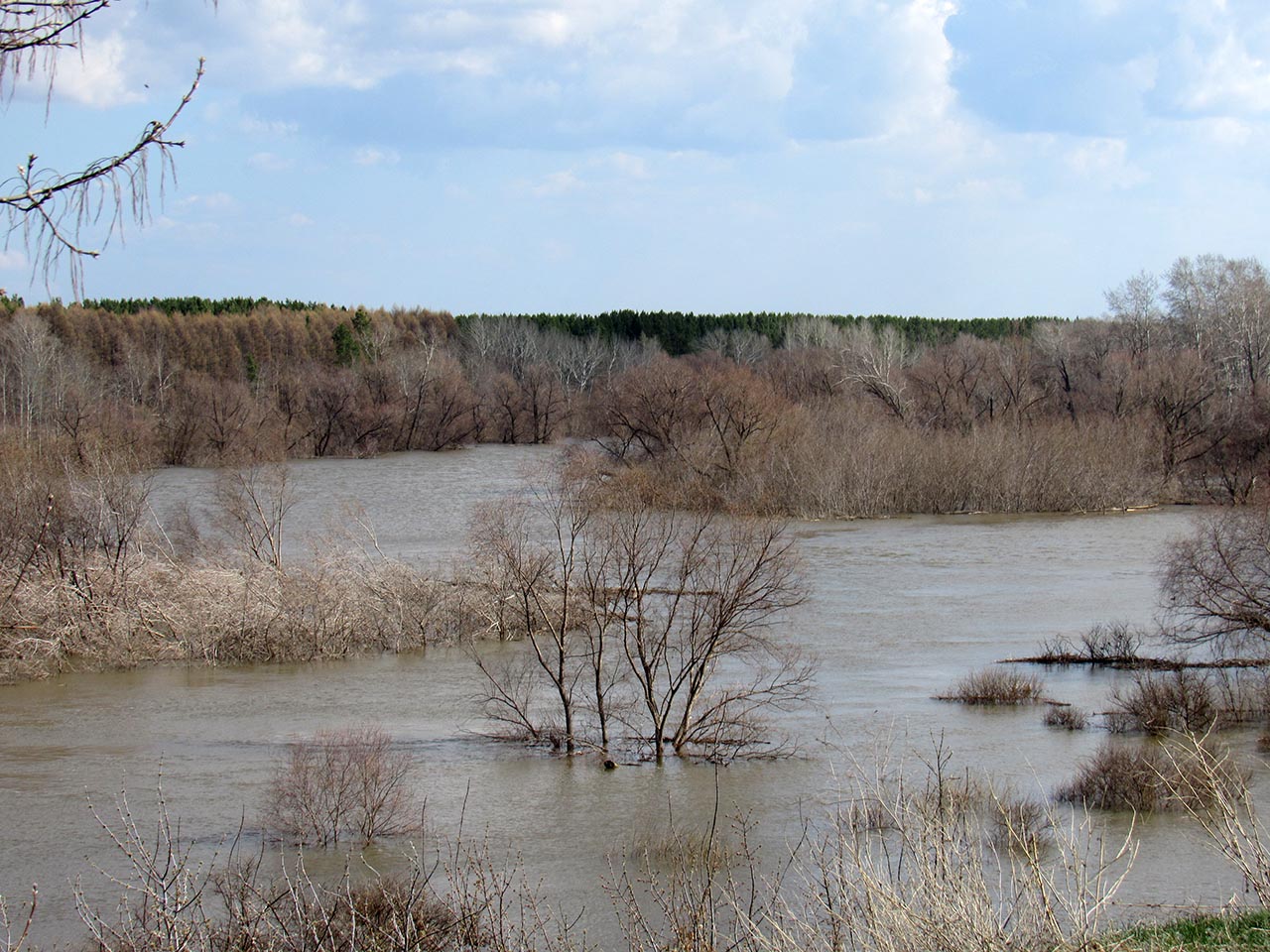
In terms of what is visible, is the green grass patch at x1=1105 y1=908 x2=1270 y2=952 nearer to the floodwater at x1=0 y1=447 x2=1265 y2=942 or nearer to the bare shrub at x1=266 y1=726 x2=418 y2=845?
the floodwater at x1=0 y1=447 x2=1265 y2=942

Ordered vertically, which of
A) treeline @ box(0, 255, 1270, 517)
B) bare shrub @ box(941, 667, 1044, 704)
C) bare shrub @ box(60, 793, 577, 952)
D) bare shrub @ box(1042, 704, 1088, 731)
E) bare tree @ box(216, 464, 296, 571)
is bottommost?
bare shrub @ box(1042, 704, 1088, 731)

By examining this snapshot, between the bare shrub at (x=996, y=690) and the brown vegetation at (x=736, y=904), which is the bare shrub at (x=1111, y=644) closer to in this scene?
the bare shrub at (x=996, y=690)

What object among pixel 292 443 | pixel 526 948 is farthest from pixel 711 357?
pixel 526 948

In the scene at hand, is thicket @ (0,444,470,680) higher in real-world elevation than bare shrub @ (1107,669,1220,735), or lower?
higher

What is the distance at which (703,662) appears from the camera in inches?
727

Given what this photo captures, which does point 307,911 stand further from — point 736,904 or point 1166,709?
point 1166,709

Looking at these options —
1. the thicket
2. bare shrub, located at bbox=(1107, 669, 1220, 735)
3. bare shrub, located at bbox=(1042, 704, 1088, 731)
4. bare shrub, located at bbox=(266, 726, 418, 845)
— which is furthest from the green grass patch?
the thicket

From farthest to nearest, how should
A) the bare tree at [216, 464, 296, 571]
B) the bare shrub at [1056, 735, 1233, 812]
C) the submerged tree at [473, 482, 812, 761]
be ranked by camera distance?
the bare tree at [216, 464, 296, 571] < the submerged tree at [473, 482, 812, 761] < the bare shrub at [1056, 735, 1233, 812]

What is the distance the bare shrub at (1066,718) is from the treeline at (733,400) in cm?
768

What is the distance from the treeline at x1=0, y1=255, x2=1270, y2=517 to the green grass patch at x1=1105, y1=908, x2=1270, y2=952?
1280 cm

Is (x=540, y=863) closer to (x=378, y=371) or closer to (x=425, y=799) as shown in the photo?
(x=425, y=799)

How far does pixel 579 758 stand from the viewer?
1873cm

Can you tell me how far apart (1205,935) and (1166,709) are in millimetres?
11983

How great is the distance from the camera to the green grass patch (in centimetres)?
788
